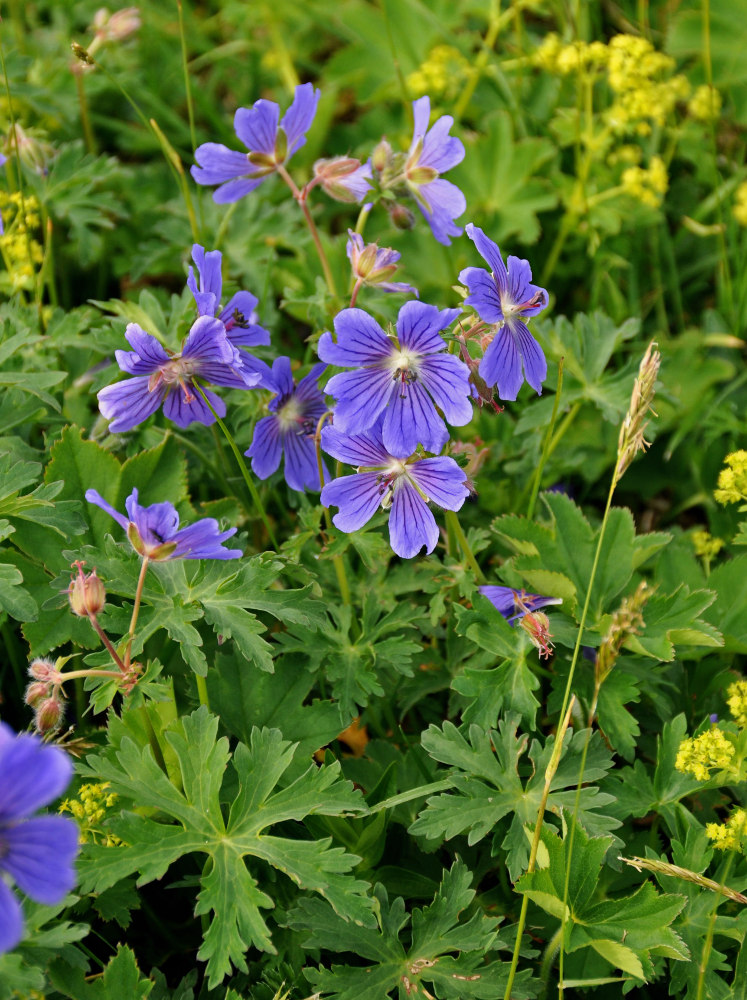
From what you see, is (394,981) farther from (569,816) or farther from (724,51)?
(724,51)

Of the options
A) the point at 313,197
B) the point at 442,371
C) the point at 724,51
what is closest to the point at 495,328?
the point at 442,371

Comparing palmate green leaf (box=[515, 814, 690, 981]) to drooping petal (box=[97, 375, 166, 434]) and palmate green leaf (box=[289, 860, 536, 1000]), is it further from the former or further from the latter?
drooping petal (box=[97, 375, 166, 434])

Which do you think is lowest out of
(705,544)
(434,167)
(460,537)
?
(705,544)

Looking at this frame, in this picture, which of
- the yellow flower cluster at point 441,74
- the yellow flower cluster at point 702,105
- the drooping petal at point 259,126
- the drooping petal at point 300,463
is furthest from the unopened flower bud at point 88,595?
the yellow flower cluster at point 702,105

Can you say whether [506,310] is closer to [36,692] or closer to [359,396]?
[359,396]

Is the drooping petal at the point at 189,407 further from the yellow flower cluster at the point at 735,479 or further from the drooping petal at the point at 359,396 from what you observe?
the yellow flower cluster at the point at 735,479

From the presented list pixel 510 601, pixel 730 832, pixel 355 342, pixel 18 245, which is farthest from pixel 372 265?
pixel 730 832
